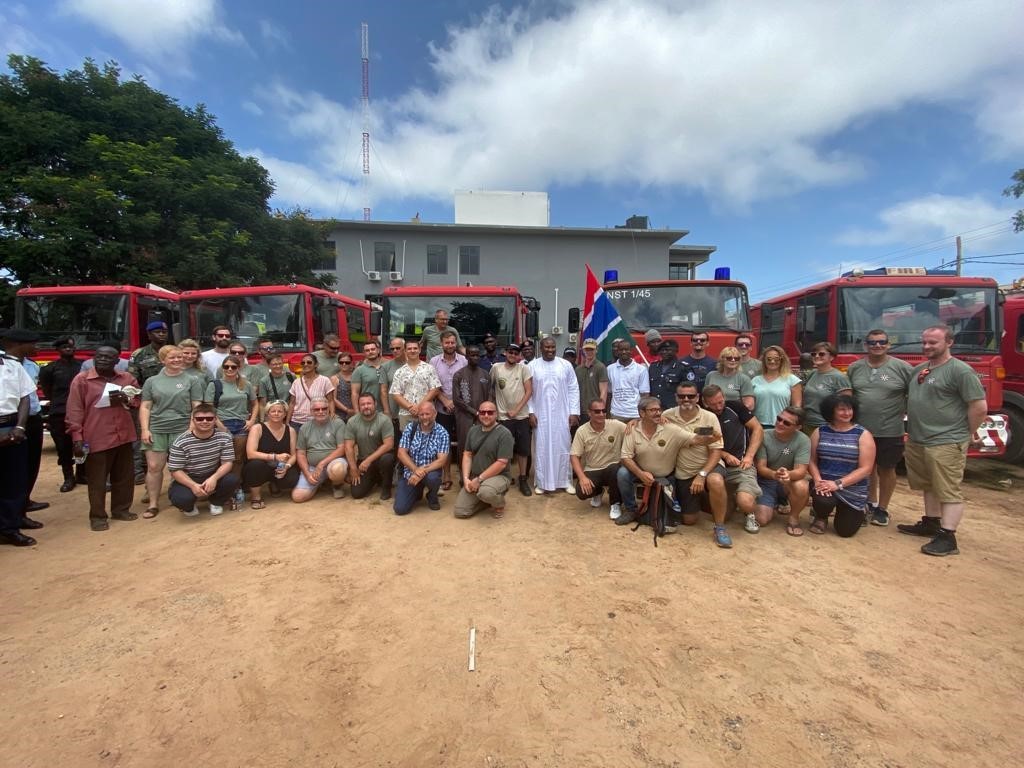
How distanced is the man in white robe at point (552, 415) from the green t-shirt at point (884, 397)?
8.96ft

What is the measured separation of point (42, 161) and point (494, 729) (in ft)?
52.9

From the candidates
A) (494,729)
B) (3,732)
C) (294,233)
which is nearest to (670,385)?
(494,729)

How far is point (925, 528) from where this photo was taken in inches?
165

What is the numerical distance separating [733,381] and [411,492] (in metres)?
3.43

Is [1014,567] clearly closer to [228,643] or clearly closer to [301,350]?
[228,643]

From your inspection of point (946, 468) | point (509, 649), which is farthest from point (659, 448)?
point (509, 649)

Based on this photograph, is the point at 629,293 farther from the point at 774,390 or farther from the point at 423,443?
the point at 423,443

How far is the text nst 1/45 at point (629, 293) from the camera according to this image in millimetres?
6902

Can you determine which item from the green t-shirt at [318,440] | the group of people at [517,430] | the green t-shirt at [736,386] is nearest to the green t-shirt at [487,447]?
the group of people at [517,430]

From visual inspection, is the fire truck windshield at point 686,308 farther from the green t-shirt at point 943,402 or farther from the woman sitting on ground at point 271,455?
the woman sitting on ground at point 271,455

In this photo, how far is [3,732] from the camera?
2.11 m

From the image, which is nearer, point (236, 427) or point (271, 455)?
point (271, 455)

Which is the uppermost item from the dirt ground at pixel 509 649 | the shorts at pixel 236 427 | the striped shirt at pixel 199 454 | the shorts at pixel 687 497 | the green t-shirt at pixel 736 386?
the green t-shirt at pixel 736 386

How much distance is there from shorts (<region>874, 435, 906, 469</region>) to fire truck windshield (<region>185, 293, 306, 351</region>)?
7.31 meters
